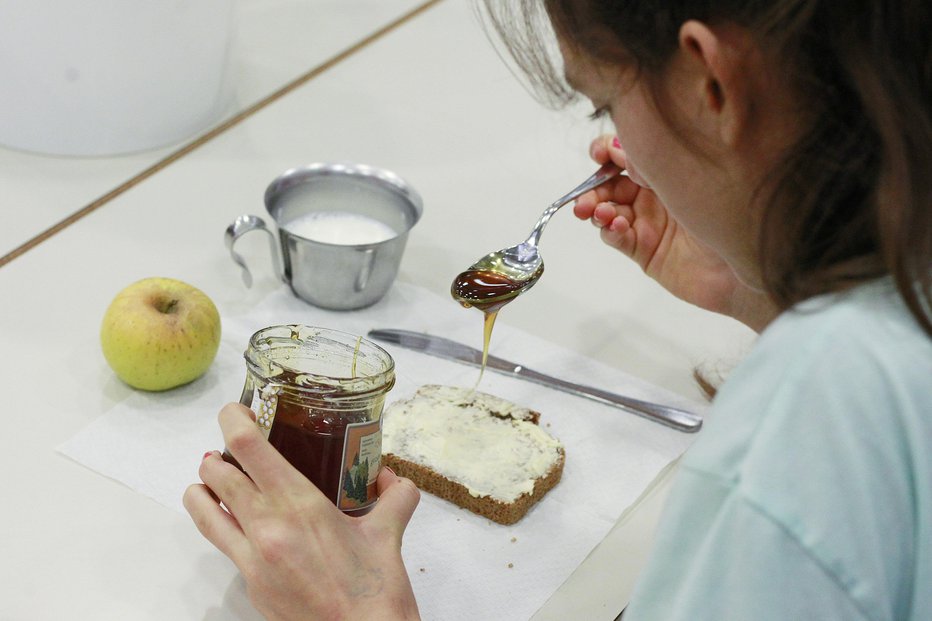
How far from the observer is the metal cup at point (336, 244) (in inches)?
48.4

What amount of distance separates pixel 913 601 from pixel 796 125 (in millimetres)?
256

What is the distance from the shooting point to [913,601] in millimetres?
567

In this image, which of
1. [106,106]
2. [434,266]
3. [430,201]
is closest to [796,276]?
[434,266]

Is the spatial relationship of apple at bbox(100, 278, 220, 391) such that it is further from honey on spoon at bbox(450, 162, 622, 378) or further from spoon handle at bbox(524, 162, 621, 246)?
spoon handle at bbox(524, 162, 621, 246)

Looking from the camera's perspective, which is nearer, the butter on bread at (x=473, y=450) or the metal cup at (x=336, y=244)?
the butter on bread at (x=473, y=450)

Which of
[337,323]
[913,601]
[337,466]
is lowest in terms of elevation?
[337,323]

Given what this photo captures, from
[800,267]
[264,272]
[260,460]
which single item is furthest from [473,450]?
[800,267]

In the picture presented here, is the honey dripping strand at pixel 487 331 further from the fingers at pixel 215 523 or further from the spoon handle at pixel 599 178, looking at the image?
the fingers at pixel 215 523

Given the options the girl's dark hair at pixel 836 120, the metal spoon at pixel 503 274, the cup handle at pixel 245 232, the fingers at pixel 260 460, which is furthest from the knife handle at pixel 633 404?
the girl's dark hair at pixel 836 120

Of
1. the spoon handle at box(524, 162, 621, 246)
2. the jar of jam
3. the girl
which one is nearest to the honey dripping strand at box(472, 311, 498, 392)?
the spoon handle at box(524, 162, 621, 246)

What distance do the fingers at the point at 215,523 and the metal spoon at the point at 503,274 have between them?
1.15ft

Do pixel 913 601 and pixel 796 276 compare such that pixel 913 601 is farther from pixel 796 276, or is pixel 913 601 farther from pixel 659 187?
pixel 659 187

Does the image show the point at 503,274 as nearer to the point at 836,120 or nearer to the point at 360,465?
the point at 360,465

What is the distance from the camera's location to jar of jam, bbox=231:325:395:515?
34.4 inches
